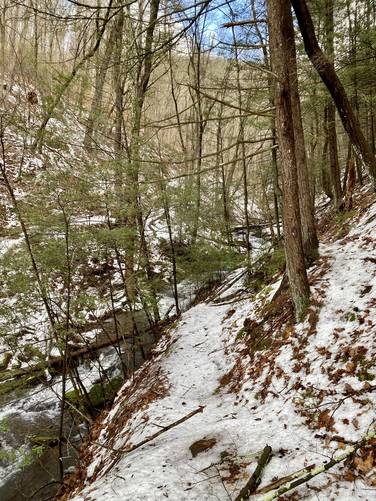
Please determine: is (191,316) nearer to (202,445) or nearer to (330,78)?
(202,445)

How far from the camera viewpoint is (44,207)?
6.04 m

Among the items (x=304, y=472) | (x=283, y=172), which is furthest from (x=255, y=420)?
(x=283, y=172)

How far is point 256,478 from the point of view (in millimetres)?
A: 2951

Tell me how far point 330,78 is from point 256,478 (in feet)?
16.0

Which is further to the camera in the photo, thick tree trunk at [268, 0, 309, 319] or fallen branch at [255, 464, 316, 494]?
thick tree trunk at [268, 0, 309, 319]

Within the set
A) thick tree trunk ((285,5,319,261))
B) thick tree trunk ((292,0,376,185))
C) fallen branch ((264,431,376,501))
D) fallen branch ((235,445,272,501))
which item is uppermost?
thick tree trunk ((292,0,376,185))

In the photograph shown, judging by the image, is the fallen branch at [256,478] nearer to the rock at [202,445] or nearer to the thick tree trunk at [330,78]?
the rock at [202,445]

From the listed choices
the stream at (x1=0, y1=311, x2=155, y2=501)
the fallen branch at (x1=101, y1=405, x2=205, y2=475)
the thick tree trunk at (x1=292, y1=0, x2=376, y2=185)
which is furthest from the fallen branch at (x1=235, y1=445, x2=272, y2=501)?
the thick tree trunk at (x1=292, y1=0, x2=376, y2=185)

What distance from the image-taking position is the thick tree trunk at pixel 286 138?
14.4 feet

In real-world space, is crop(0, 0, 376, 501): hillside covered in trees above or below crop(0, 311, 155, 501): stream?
above

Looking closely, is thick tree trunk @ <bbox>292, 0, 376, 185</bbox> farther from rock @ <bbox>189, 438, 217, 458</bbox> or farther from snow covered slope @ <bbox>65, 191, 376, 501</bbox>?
rock @ <bbox>189, 438, 217, 458</bbox>

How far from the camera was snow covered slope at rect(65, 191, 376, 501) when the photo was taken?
10.00 ft

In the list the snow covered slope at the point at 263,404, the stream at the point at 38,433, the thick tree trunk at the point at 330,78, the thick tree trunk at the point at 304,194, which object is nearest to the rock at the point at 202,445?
the snow covered slope at the point at 263,404

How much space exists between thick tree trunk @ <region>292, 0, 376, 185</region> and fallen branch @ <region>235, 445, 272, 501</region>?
437 centimetres
